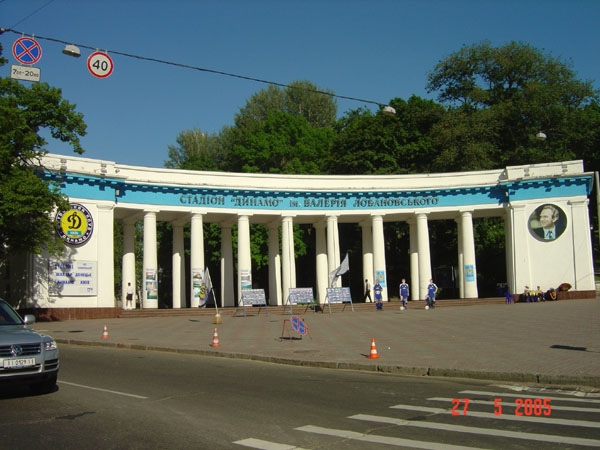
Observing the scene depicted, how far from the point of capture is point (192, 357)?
18.5 metres

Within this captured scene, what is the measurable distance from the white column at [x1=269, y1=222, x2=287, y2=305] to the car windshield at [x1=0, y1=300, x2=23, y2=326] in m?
35.5

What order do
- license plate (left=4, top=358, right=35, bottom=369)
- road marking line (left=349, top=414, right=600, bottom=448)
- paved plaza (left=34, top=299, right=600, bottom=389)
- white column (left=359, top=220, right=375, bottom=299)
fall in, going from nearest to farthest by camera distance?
road marking line (left=349, top=414, right=600, bottom=448), license plate (left=4, top=358, right=35, bottom=369), paved plaza (left=34, top=299, right=600, bottom=389), white column (left=359, top=220, right=375, bottom=299)

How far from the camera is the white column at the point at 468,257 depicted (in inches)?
1802

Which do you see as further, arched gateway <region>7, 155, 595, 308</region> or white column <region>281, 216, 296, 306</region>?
white column <region>281, 216, 296, 306</region>

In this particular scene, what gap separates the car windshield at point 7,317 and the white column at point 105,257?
86.0ft

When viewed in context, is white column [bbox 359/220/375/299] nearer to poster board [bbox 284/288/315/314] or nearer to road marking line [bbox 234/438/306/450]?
poster board [bbox 284/288/315/314]

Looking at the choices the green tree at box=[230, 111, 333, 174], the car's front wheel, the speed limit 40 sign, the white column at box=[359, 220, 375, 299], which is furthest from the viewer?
the green tree at box=[230, 111, 333, 174]

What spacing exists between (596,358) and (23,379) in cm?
1267

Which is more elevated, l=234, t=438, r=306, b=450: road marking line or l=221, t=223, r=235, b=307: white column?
l=221, t=223, r=235, b=307: white column

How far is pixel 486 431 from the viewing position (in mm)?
8250

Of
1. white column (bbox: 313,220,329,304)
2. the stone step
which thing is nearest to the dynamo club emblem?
the stone step

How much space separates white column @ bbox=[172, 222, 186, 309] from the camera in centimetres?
4572

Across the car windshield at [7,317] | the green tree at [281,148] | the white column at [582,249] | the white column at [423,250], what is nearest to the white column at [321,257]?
the white column at [423,250]

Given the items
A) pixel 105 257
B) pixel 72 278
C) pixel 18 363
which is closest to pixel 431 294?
pixel 105 257
